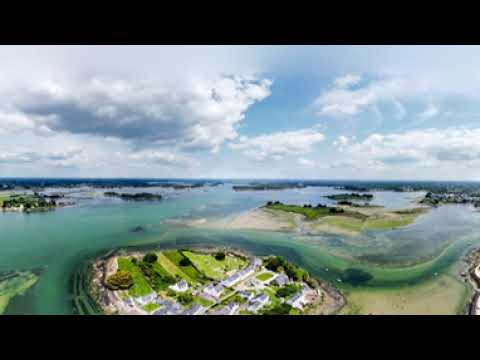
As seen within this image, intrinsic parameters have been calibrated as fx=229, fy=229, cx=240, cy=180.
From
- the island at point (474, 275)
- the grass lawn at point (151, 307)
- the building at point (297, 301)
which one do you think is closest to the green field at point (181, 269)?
the grass lawn at point (151, 307)

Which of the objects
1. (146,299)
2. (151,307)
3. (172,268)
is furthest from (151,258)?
(151,307)

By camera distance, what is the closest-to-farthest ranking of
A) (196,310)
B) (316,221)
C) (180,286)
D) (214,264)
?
(196,310)
(180,286)
(214,264)
(316,221)

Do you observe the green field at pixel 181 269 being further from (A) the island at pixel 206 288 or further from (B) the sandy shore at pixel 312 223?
(B) the sandy shore at pixel 312 223

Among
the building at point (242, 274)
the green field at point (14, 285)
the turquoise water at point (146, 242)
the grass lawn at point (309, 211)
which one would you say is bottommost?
the green field at point (14, 285)

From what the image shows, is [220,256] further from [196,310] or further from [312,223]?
[312,223]
